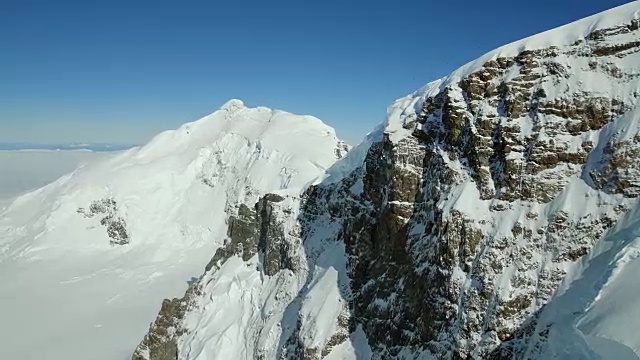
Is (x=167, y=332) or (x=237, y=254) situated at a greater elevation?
(x=237, y=254)

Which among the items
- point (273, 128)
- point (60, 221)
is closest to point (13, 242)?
point (60, 221)

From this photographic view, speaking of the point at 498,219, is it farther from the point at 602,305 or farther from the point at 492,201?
the point at 602,305

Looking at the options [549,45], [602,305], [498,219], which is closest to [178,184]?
[498,219]

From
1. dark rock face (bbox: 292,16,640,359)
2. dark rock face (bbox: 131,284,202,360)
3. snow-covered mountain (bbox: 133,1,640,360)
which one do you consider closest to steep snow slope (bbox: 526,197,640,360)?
snow-covered mountain (bbox: 133,1,640,360)

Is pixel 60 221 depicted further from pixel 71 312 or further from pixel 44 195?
pixel 71 312

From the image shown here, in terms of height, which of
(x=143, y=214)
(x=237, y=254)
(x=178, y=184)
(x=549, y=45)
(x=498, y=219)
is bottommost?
(x=143, y=214)

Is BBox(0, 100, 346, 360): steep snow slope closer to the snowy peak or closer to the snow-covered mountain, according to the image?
the snowy peak

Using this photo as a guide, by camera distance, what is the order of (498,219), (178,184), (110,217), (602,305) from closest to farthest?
1. (602,305)
2. (498,219)
3. (110,217)
4. (178,184)
